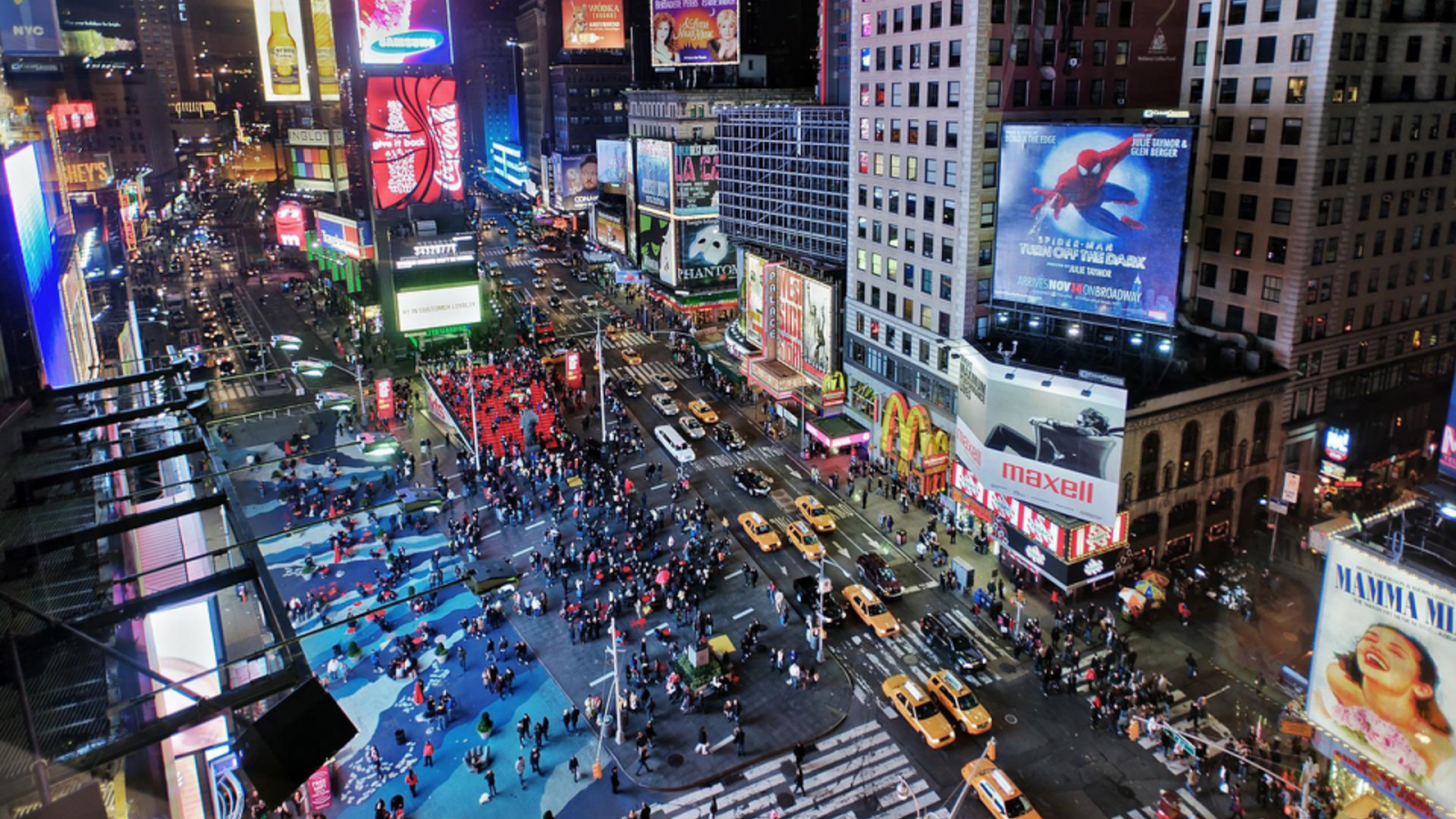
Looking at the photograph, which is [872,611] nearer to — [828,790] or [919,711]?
[919,711]

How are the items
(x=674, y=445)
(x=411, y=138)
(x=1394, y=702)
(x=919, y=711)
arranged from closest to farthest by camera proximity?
(x=1394, y=702) → (x=919, y=711) → (x=674, y=445) → (x=411, y=138)

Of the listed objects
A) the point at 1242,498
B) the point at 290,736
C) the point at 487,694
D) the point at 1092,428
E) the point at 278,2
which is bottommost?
the point at 487,694

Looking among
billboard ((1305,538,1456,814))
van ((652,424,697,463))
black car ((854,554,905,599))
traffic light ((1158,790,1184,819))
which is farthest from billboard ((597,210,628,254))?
billboard ((1305,538,1456,814))

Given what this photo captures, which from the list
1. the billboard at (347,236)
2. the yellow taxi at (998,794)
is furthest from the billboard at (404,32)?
the yellow taxi at (998,794)

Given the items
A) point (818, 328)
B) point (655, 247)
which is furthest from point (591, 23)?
point (818, 328)

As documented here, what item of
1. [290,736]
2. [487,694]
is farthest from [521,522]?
[290,736]

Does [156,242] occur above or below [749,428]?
above

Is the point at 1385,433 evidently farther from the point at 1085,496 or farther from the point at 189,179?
the point at 189,179
